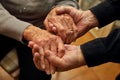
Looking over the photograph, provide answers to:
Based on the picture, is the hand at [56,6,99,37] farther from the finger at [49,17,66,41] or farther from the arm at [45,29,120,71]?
the arm at [45,29,120,71]

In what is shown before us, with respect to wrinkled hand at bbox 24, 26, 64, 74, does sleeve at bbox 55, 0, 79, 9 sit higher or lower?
higher

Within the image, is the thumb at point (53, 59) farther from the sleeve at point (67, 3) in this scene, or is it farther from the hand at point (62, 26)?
the sleeve at point (67, 3)

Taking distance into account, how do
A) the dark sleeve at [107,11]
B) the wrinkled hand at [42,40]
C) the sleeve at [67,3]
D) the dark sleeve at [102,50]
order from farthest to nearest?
the sleeve at [67,3] < the dark sleeve at [107,11] < the wrinkled hand at [42,40] < the dark sleeve at [102,50]

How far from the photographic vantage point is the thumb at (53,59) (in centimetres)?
100

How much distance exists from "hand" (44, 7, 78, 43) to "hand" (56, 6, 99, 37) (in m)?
0.03

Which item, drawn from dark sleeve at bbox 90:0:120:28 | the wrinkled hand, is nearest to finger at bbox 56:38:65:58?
the wrinkled hand

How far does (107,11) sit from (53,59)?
412 mm

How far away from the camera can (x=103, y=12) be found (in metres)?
1.21

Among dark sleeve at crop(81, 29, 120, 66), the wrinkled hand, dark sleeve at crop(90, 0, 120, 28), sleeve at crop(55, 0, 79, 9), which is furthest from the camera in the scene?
sleeve at crop(55, 0, 79, 9)

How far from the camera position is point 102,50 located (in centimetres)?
96

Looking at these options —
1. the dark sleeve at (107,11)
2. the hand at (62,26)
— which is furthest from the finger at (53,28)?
the dark sleeve at (107,11)

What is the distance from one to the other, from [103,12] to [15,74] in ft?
1.95

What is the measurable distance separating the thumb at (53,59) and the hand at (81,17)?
10.7 inches

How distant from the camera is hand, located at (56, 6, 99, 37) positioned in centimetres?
124
